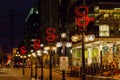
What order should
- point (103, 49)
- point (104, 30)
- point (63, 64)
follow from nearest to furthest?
point (63, 64) → point (103, 49) → point (104, 30)

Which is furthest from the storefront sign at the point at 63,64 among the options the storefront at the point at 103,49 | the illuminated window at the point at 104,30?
the illuminated window at the point at 104,30

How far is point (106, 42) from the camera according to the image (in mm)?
77812

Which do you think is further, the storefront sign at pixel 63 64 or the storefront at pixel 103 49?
the storefront at pixel 103 49

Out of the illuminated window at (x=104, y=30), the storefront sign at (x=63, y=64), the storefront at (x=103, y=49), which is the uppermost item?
the illuminated window at (x=104, y=30)

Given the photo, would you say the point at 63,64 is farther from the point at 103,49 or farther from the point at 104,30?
the point at 104,30

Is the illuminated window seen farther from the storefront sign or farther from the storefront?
the storefront sign

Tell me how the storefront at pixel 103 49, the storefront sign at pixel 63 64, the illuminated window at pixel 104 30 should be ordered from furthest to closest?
the illuminated window at pixel 104 30 < the storefront at pixel 103 49 < the storefront sign at pixel 63 64

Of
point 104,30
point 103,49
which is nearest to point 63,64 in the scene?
point 103,49

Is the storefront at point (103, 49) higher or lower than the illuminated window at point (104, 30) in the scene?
lower

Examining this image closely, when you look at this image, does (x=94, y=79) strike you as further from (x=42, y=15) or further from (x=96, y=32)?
(x=42, y=15)

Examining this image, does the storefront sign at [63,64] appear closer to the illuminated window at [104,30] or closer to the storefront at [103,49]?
the storefront at [103,49]

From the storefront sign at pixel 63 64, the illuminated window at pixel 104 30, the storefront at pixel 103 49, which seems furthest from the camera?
the illuminated window at pixel 104 30

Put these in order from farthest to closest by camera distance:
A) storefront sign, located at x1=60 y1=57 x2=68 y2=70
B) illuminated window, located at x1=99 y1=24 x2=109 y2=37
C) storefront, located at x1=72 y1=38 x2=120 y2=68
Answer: illuminated window, located at x1=99 y1=24 x2=109 y2=37
storefront, located at x1=72 y1=38 x2=120 y2=68
storefront sign, located at x1=60 y1=57 x2=68 y2=70

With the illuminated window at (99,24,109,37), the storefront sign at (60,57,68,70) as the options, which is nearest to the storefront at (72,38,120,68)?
the illuminated window at (99,24,109,37)
